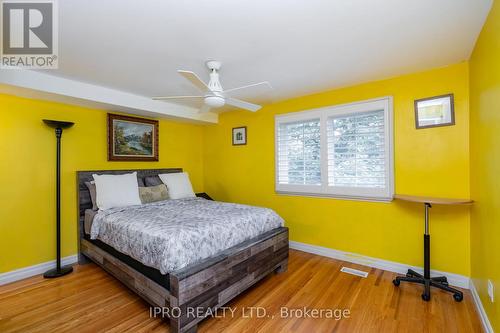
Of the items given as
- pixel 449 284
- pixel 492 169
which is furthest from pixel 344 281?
pixel 492 169

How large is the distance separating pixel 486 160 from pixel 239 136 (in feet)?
10.4

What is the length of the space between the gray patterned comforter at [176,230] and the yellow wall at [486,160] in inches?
70.9

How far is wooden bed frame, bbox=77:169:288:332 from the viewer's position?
1.70 m

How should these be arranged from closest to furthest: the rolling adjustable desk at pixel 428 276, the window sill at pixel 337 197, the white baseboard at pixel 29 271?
the rolling adjustable desk at pixel 428 276 → the white baseboard at pixel 29 271 → the window sill at pixel 337 197

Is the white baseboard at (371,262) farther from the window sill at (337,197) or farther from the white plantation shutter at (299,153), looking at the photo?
the white plantation shutter at (299,153)

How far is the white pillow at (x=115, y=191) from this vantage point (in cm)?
288

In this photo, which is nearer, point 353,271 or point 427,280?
point 427,280

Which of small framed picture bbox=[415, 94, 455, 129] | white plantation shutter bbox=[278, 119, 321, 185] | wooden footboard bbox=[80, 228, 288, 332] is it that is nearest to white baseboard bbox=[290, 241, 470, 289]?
wooden footboard bbox=[80, 228, 288, 332]

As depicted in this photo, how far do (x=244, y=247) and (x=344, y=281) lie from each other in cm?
124

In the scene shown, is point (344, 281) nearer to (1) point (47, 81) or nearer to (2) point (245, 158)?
(2) point (245, 158)

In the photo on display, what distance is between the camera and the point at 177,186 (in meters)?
3.69

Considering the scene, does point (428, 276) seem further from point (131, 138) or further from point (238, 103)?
point (131, 138)

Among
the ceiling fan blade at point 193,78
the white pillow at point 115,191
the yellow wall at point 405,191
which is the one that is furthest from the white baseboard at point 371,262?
the ceiling fan blade at point 193,78
